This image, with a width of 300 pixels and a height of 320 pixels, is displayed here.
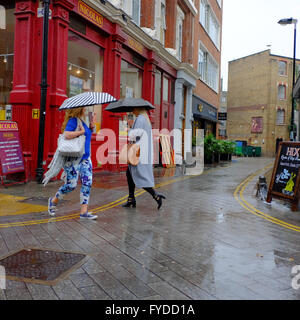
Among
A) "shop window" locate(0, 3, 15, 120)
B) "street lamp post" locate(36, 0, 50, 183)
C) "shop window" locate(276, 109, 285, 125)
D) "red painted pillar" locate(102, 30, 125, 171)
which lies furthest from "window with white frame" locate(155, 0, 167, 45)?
"shop window" locate(276, 109, 285, 125)

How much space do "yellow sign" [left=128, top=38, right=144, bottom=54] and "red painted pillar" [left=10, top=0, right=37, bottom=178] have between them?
17.2 ft

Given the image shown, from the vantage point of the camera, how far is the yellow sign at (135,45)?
1382 centimetres

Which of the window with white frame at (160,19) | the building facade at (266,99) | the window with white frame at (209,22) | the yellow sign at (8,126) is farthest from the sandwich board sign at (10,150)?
the building facade at (266,99)

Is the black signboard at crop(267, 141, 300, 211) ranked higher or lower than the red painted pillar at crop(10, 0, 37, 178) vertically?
lower

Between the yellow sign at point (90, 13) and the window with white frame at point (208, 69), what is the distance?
15.0m

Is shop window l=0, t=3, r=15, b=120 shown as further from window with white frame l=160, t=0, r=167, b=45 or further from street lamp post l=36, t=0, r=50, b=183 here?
window with white frame l=160, t=0, r=167, b=45

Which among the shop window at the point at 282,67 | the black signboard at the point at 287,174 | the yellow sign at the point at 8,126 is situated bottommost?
the black signboard at the point at 287,174

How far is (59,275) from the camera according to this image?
321 cm

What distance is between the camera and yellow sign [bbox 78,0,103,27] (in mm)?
10367

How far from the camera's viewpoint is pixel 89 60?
11773 millimetres

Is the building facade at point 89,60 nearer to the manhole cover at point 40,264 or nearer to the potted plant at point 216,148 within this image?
the potted plant at point 216,148
